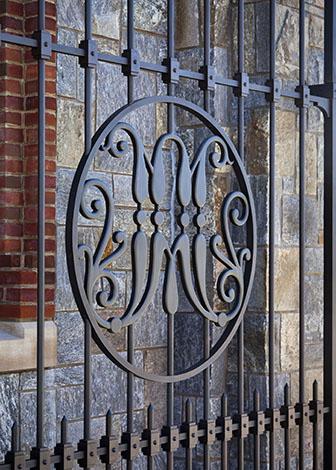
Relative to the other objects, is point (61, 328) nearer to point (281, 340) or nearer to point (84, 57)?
point (281, 340)

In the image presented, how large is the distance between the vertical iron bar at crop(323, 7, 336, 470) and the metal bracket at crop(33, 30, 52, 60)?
44.2 inches

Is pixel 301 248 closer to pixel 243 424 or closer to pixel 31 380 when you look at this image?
pixel 243 424

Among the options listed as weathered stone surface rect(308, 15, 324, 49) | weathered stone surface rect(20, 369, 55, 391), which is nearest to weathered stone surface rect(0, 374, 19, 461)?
weathered stone surface rect(20, 369, 55, 391)

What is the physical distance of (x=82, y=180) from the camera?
2.24 m

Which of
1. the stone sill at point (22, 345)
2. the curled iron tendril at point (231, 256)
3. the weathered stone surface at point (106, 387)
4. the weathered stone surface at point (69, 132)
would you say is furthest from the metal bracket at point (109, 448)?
the weathered stone surface at point (69, 132)

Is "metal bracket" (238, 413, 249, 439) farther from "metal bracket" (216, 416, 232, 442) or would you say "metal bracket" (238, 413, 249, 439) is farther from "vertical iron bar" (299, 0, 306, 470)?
"vertical iron bar" (299, 0, 306, 470)

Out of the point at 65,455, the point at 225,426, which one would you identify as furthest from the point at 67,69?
the point at 65,455

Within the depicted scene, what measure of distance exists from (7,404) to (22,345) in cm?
22

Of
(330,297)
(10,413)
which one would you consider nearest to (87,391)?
(330,297)

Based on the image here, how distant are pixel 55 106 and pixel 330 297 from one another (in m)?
1.37

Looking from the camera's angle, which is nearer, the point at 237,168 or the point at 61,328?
the point at 237,168

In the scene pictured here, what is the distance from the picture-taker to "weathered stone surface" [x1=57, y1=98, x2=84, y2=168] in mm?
3775

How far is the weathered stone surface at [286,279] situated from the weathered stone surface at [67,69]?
103 centimetres

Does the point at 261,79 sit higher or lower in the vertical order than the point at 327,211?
higher
